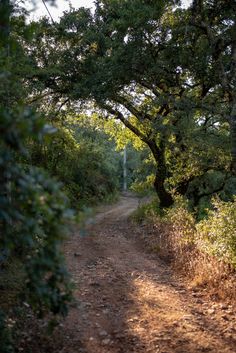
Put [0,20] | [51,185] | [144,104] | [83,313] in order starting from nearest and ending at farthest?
[51,185] < [0,20] < [83,313] < [144,104]

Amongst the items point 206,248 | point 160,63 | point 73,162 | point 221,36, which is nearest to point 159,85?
point 160,63

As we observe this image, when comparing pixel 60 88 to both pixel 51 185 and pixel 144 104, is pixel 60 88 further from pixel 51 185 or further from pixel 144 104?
pixel 51 185

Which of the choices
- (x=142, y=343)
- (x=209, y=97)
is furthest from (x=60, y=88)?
(x=142, y=343)

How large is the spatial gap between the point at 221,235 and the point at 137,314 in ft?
8.84

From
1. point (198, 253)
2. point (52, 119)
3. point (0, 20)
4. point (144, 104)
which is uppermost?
point (144, 104)

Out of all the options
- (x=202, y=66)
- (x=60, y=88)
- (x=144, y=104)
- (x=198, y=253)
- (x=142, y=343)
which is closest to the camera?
(x=142, y=343)

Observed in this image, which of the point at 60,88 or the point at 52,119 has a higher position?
the point at 60,88

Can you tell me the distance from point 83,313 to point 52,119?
9.67 m

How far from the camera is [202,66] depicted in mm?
11164

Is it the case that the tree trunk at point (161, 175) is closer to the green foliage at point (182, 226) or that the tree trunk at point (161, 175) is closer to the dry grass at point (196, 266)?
the green foliage at point (182, 226)

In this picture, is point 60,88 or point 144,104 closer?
point 60,88

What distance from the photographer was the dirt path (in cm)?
495

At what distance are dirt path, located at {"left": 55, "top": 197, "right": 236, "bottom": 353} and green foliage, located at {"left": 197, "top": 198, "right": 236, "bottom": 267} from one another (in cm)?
92

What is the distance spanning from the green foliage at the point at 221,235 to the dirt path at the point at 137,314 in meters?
0.92
